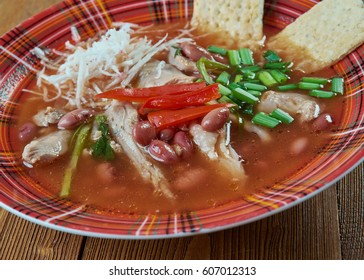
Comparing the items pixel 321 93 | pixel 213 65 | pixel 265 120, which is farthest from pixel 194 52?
pixel 321 93

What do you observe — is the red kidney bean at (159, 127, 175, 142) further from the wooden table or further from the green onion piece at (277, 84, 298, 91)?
the green onion piece at (277, 84, 298, 91)

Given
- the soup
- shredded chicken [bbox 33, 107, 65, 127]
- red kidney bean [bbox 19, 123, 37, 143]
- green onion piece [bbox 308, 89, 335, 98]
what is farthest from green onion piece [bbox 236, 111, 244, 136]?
red kidney bean [bbox 19, 123, 37, 143]

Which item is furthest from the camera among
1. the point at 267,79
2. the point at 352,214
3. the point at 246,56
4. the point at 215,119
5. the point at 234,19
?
the point at 234,19

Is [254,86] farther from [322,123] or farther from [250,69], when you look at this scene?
[322,123]

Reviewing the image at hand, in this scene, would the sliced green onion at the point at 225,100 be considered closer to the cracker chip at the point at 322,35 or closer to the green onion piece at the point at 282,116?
the green onion piece at the point at 282,116

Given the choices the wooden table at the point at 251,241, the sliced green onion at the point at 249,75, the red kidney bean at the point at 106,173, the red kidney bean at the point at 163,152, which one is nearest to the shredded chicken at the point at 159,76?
the sliced green onion at the point at 249,75

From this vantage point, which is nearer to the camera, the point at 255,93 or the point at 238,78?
the point at 255,93
